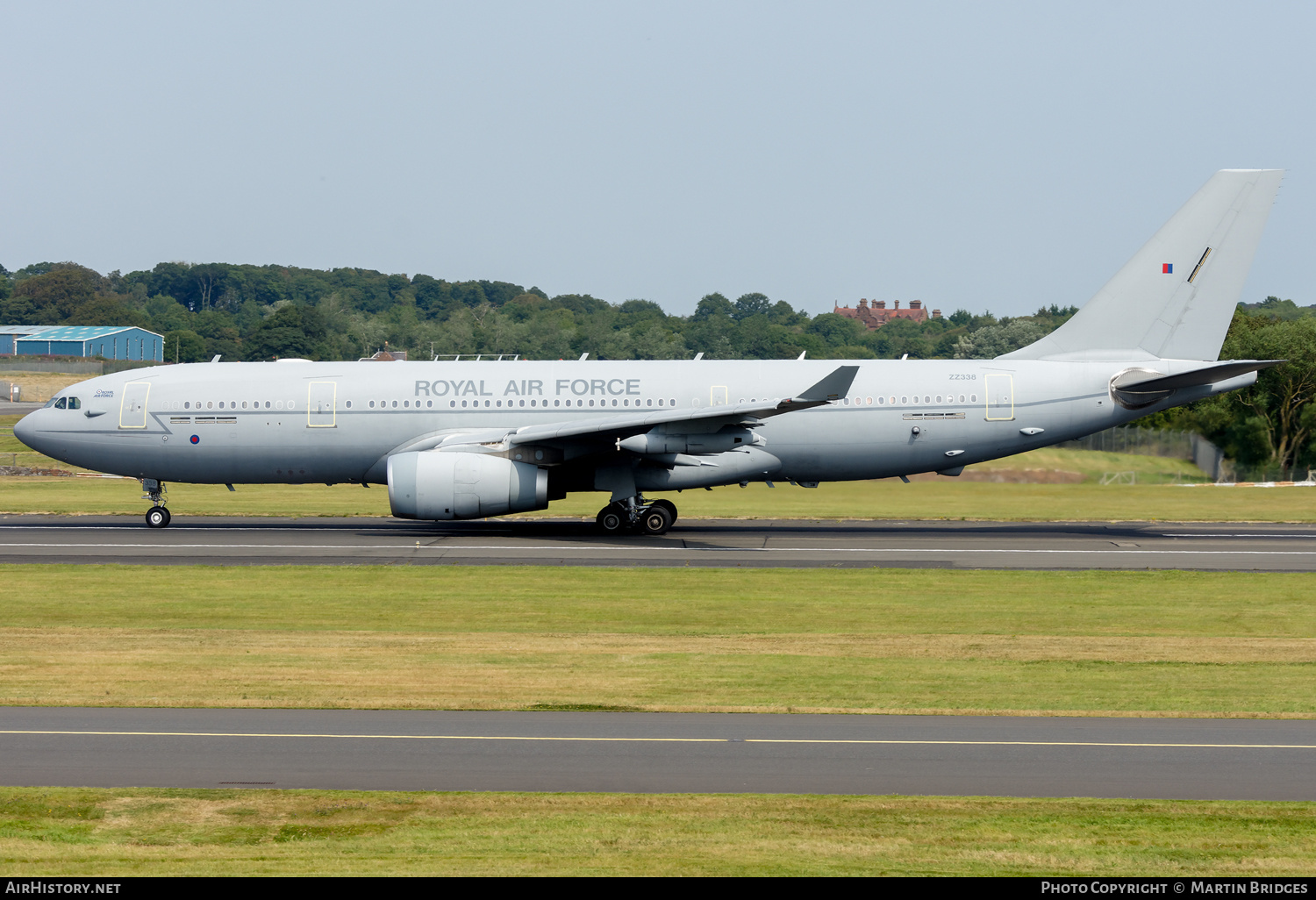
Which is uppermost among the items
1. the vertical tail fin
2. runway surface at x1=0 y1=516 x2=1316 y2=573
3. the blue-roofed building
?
the blue-roofed building

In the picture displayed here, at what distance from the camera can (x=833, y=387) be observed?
2870 cm

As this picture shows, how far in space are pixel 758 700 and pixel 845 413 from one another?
18.6 meters

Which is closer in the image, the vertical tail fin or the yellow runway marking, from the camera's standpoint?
the yellow runway marking

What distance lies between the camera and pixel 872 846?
887 centimetres

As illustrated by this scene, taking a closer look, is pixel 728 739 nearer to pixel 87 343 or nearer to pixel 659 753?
pixel 659 753

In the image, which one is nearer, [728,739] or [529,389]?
[728,739]

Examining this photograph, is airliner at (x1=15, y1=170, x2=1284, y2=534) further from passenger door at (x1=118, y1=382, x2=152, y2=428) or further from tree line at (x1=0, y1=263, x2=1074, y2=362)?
tree line at (x1=0, y1=263, x2=1074, y2=362)

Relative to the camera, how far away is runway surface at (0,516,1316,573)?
2700 centimetres

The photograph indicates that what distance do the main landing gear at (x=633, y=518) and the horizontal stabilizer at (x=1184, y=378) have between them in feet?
39.7

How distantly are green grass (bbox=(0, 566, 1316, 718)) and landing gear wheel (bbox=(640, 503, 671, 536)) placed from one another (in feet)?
21.2

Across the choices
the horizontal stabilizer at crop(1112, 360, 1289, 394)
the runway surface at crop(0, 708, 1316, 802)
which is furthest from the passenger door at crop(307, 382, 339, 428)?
the horizontal stabilizer at crop(1112, 360, 1289, 394)

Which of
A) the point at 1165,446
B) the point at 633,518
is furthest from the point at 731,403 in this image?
the point at 1165,446

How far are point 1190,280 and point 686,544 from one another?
48.4 feet
